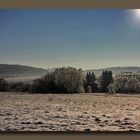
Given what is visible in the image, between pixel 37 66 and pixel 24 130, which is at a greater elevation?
pixel 37 66

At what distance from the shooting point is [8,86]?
349 centimetres

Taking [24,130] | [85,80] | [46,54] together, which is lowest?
[24,130]

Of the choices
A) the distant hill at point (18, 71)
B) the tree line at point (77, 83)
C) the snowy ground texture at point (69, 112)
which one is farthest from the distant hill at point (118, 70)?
the distant hill at point (18, 71)

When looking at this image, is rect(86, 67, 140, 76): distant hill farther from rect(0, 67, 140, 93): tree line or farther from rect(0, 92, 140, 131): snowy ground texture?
rect(0, 92, 140, 131): snowy ground texture

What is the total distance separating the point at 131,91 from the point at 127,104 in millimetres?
127

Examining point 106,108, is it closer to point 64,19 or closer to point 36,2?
point 64,19

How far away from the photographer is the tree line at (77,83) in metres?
3.54

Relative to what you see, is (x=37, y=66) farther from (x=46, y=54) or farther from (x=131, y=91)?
(x=131, y=91)

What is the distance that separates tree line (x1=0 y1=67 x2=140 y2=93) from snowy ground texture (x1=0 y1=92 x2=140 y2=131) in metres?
0.05

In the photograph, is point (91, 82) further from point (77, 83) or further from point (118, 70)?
point (118, 70)

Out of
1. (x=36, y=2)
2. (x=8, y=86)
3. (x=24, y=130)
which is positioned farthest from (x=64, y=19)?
(x=24, y=130)

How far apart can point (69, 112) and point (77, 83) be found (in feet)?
0.93

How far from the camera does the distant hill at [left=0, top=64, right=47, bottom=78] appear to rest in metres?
3.46

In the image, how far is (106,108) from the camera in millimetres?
3535
